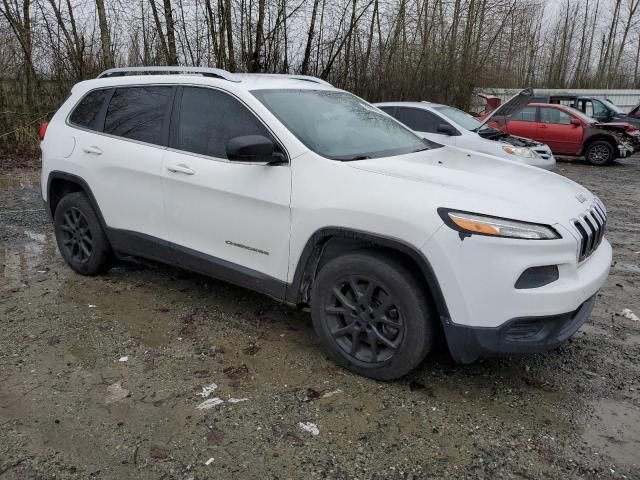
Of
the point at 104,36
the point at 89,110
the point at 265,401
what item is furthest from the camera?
the point at 104,36

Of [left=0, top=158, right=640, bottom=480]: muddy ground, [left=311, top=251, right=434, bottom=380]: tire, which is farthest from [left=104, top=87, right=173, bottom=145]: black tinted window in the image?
[left=311, top=251, right=434, bottom=380]: tire

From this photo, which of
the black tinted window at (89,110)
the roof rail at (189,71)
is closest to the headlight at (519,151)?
the roof rail at (189,71)

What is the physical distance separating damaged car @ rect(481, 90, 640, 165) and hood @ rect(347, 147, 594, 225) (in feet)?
36.0

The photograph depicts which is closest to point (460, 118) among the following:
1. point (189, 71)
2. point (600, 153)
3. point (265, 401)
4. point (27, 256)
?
point (600, 153)

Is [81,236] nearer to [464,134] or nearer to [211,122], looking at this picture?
[211,122]

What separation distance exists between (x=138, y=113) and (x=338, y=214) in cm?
214

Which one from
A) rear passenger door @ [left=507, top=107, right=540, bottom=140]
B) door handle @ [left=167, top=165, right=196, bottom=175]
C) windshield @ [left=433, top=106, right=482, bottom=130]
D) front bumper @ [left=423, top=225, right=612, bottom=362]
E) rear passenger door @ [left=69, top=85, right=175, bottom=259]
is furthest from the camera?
rear passenger door @ [left=507, top=107, right=540, bottom=140]

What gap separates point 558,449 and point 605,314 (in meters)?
1.98

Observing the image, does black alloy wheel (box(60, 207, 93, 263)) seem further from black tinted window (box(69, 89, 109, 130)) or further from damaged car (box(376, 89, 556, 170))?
damaged car (box(376, 89, 556, 170))

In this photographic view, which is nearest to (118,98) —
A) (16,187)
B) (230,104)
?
(230,104)

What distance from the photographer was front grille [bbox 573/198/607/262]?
291cm

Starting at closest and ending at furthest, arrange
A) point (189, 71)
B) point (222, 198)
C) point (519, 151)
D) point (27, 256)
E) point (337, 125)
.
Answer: point (222, 198)
point (337, 125)
point (189, 71)
point (27, 256)
point (519, 151)

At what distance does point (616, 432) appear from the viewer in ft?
8.95

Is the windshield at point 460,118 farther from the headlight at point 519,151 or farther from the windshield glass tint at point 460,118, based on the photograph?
the headlight at point 519,151
